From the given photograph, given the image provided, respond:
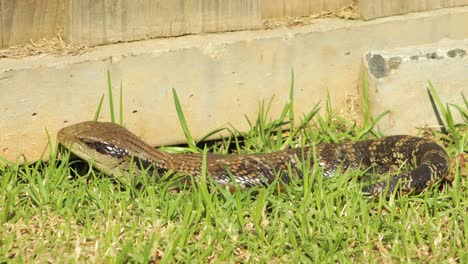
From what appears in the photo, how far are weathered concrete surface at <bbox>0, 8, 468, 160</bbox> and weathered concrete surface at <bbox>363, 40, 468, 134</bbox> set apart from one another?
0.47 ft

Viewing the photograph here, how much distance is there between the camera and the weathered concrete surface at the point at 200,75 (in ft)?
18.6

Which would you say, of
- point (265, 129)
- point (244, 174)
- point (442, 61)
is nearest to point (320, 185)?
point (244, 174)

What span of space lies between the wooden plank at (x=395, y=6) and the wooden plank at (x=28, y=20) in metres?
1.92

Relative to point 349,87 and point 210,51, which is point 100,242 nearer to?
point 210,51

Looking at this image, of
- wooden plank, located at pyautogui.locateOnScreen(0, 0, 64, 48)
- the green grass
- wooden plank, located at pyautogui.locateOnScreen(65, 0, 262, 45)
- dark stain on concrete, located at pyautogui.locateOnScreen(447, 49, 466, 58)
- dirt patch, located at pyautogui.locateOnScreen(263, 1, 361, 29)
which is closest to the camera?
the green grass

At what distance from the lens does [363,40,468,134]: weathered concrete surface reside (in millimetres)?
6402

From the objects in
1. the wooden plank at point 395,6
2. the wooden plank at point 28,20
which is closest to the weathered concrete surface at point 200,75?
the wooden plank at point 395,6

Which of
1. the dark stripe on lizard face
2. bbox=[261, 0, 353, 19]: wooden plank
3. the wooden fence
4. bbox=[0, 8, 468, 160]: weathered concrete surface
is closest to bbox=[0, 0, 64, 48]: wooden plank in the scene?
the wooden fence

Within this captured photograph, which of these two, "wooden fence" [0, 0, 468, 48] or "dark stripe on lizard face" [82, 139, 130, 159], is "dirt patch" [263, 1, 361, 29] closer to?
"wooden fence" [0, 0, 468, 48]

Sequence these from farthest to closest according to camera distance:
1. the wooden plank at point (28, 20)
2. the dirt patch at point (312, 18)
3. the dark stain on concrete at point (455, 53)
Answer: the dark stain on concrete at point (455, 53)
the dirt patch at point (312, 18)
the wooden plank at point (28, 20)

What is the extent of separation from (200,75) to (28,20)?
1.04 meters

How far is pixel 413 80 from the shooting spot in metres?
6.46

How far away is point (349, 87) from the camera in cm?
652

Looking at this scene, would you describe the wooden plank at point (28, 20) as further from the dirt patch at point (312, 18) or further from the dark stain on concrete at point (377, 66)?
the dark stain on concrete at point (377, 66)
